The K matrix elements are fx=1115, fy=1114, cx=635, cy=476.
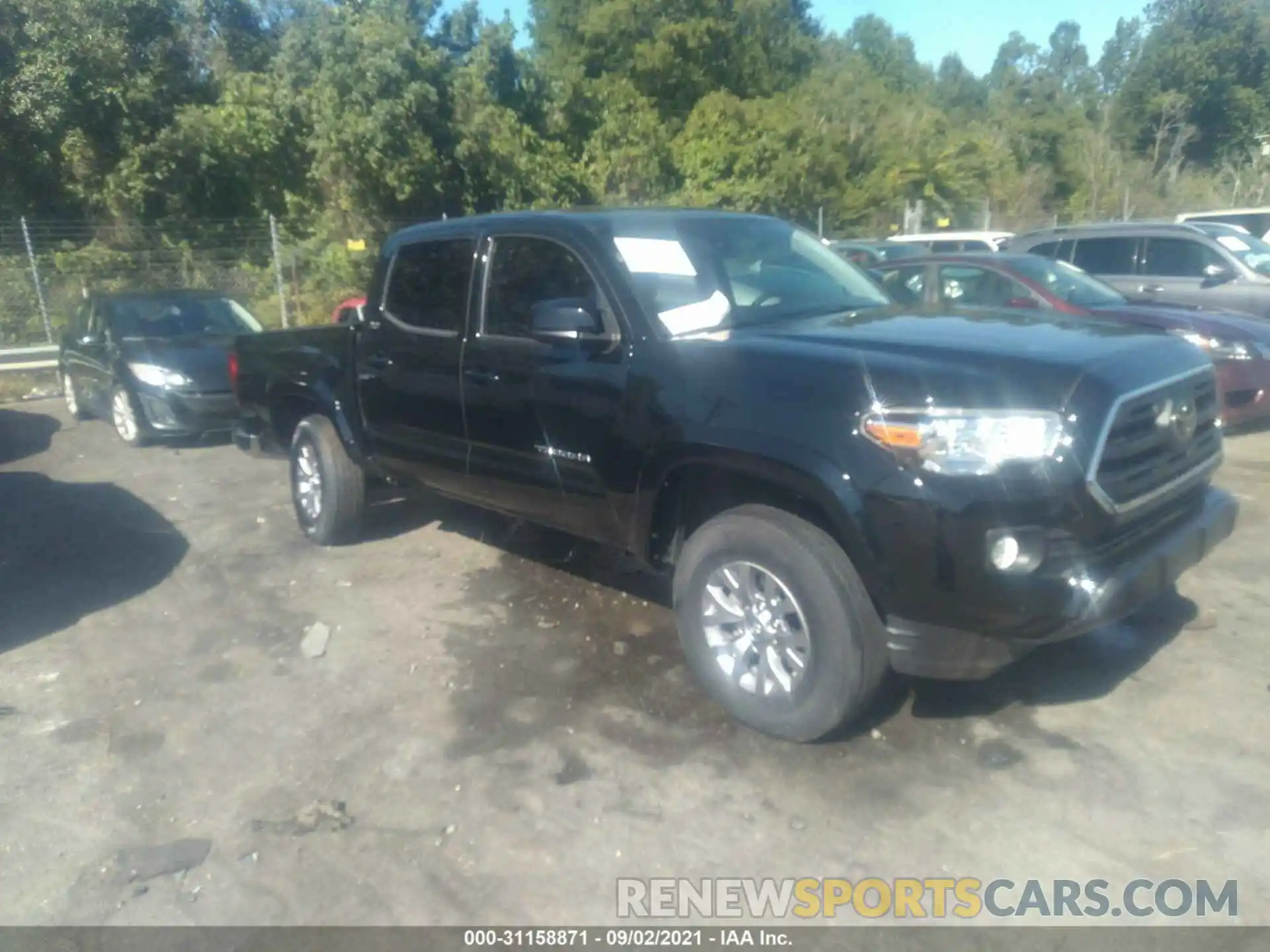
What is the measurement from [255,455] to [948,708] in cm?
517

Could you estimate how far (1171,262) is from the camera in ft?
37.5

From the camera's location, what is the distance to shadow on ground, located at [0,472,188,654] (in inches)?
239

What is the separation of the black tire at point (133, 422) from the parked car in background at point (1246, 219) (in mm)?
16167

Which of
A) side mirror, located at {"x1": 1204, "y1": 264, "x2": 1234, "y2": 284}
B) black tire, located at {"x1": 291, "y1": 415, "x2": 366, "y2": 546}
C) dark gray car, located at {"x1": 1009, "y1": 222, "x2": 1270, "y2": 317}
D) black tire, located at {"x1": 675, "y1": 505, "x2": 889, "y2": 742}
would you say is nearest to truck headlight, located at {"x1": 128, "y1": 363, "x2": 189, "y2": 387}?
black tire, located at {"x1": 291, "y1": 415, "x2": 366, "y2": 546}

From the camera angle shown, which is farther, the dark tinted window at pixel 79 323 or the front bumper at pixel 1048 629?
the dark tinted window at pixel 79 323

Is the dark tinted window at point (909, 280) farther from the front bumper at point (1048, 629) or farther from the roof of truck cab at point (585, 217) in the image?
the front bumper at point (1048, 629)

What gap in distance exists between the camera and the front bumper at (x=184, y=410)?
10.0m

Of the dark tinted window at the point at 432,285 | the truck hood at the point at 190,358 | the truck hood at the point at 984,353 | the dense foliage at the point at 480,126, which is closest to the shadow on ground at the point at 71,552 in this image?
the truck hood at the point at 190,358

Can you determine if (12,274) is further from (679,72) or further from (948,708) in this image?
(679,72)

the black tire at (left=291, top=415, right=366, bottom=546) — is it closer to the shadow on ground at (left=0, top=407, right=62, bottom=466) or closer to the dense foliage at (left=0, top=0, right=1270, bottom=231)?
the shadow on ground at (left=0, top=407, right=62, bottom=466)

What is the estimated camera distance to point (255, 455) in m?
7.72

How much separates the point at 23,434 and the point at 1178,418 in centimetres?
1099

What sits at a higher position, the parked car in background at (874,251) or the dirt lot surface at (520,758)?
the parked car in background at (874,251)

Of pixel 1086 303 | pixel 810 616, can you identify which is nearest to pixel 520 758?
pixel 810 616
